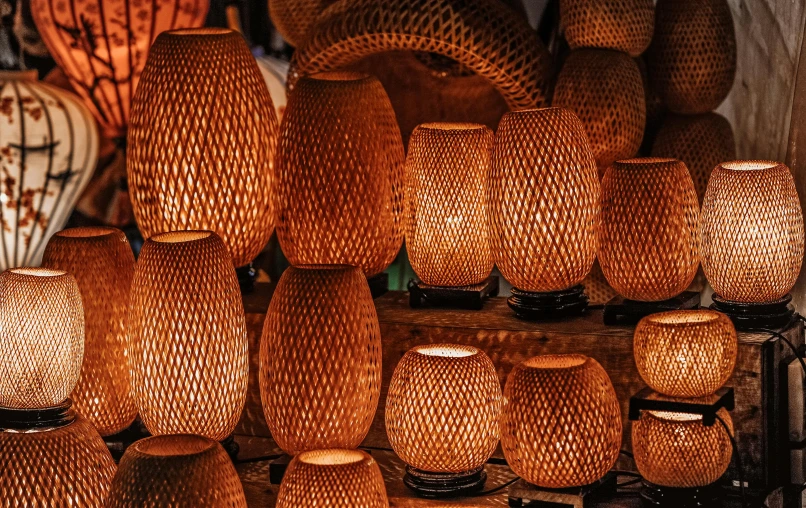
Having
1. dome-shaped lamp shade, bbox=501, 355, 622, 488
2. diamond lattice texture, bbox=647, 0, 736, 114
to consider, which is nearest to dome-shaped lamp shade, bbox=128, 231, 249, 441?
dome-shaped lamp shade, bbox=501, 355, 622, 488

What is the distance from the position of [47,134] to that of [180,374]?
2.05 ft

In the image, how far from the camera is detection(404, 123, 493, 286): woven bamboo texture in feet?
5.25

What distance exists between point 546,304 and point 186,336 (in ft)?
1.33

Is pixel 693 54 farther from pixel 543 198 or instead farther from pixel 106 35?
pixel 106 35

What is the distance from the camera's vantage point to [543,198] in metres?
1.53

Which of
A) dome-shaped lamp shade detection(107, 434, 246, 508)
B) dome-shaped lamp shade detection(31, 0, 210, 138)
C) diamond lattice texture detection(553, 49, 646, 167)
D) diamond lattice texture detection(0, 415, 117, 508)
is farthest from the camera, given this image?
dome-shaped lamp shade detection(31, 0, 210, 138)

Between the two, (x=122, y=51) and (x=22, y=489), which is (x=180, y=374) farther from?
(x=122, y=51)

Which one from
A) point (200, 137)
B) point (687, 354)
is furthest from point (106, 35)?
point (687, 354)

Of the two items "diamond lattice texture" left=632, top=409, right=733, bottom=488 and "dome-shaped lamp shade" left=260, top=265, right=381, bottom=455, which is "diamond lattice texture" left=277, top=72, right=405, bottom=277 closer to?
"dome-shaped lamp shade" left=260, top=265, right=381, bottom=455

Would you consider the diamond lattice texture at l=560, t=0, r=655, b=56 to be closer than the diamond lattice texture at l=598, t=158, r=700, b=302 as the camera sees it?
No

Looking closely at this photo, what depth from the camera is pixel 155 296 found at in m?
1.47

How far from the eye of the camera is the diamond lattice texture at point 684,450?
1446 mm

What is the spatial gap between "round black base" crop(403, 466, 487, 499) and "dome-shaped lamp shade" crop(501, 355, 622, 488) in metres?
0.06

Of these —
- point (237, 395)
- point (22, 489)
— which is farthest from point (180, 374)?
point (22, 489)
